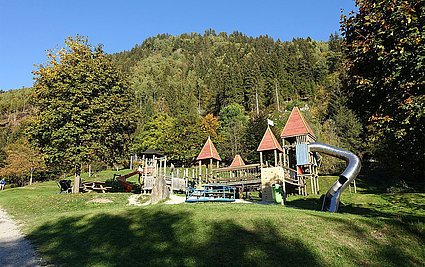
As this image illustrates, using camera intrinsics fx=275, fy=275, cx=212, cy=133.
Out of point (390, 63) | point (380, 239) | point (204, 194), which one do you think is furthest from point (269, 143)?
point (380, 239)

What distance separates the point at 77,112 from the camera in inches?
941

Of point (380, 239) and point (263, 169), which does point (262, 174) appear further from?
point (380, 239)

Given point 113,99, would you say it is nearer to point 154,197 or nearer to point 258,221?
point 154,197

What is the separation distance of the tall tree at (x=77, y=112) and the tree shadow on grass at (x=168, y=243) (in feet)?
40.6

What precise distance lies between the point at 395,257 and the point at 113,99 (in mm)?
24196

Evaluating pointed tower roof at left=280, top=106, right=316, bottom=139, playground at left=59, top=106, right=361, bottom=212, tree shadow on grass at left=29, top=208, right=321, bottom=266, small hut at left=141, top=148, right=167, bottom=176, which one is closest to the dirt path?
tree shadow on grass at left=29, top=208, right=321, bottom=266

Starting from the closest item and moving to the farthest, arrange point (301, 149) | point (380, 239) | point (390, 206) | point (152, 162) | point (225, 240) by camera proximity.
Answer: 1. point (225, 240)
2. point (380, 239)
3. point (390, 206)
4. point (301, 149)
5. point (152, 162)

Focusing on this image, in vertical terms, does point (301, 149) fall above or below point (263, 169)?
above

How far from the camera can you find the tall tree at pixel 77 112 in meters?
22.8

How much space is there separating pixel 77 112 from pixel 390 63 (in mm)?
22919

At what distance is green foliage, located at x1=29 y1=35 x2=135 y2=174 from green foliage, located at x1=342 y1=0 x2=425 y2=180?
20.0 metres

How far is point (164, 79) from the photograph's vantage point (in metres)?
118

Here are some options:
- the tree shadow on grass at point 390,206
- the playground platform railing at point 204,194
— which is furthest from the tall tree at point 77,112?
the tree shadow on grass at point 390,206

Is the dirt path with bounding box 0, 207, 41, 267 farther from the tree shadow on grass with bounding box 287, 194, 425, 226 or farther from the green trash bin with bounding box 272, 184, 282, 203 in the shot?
the green trash bin with bounding box 272, 184, 282, 203
